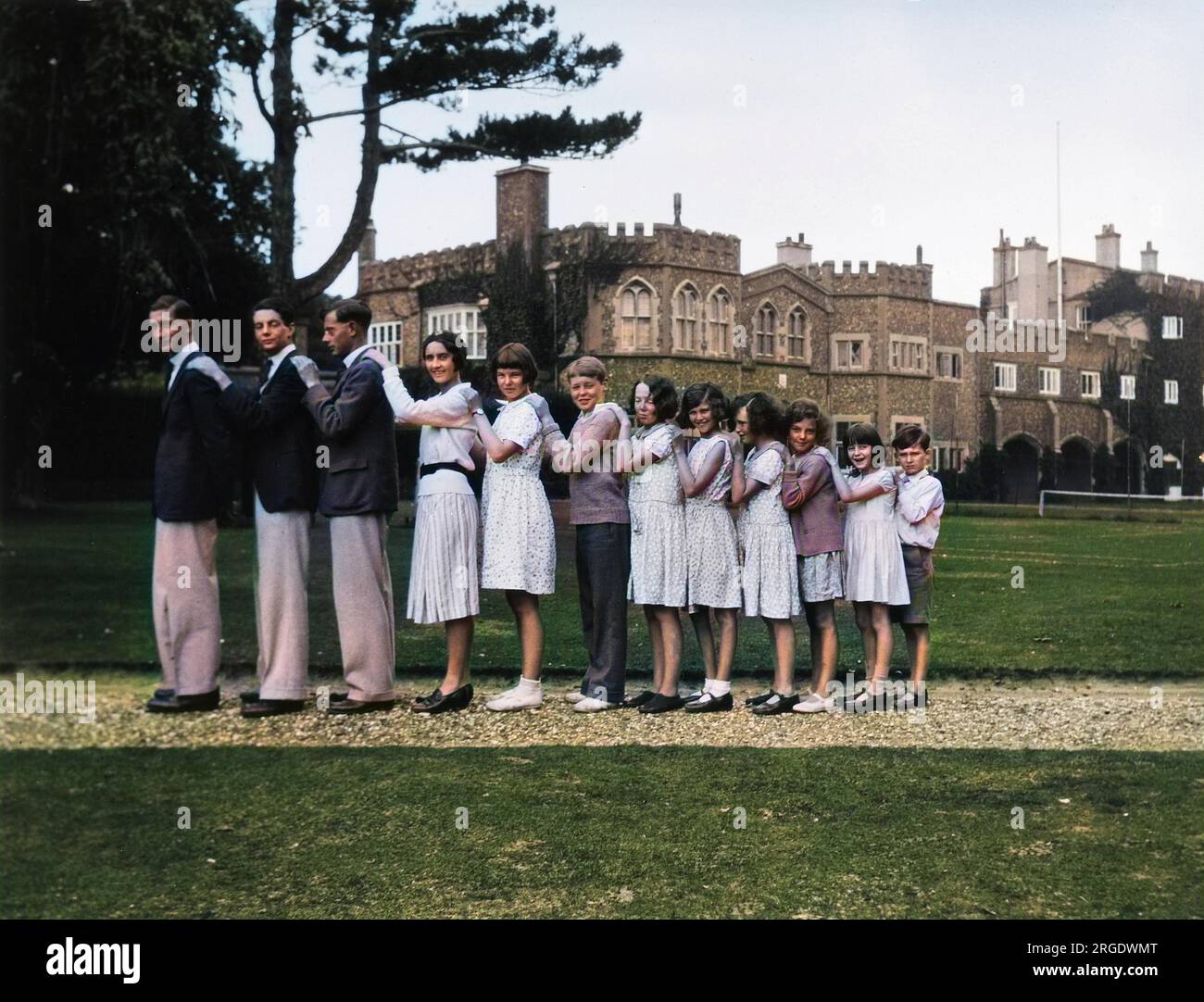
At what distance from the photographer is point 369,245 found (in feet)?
16.5

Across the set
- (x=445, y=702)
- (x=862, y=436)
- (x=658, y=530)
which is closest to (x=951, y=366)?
(x=862, y=436)

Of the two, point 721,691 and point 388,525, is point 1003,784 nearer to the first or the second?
point 721,691

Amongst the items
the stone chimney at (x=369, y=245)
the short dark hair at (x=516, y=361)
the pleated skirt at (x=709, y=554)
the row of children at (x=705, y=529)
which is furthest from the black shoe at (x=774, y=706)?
the stone chimney at (x=369, y=245)

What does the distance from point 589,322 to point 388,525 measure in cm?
125

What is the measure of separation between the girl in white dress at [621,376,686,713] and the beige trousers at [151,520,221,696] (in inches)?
65.2

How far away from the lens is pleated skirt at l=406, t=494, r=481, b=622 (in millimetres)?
4535

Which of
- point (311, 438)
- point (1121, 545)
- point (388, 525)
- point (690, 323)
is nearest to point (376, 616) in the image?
point (388, 525)

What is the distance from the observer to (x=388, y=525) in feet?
14.8

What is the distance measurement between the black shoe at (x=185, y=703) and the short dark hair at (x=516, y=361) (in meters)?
1.59

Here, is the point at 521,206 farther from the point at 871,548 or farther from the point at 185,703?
the point at 185,703

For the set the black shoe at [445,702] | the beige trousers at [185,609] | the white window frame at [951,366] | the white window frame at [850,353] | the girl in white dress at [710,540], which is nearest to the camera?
the beige trousers at [185,609]

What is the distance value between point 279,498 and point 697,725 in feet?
6.48

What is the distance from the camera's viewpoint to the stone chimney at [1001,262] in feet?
17.8

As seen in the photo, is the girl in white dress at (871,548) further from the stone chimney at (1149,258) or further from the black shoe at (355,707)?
Answer: the black shoe at (355,707)
